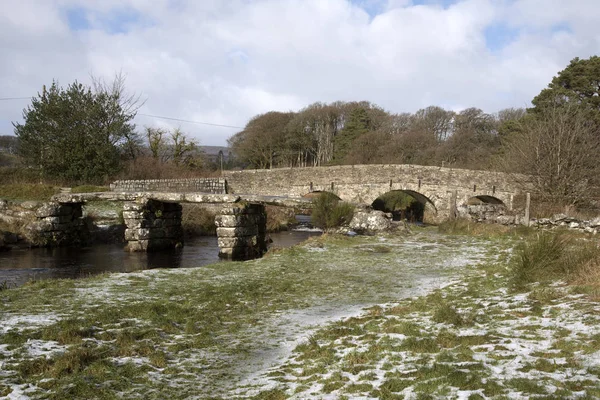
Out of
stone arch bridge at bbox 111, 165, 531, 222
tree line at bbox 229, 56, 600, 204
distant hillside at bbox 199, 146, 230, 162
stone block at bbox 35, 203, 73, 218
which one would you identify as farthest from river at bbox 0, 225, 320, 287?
distant hillside at bbox 199, 146, 230, 162

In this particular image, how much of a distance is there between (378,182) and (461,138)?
75.8 ft

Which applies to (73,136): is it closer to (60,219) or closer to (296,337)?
(60,219)

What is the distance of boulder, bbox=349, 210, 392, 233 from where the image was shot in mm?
14648

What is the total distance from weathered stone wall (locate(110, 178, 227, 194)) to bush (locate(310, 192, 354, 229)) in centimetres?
1285

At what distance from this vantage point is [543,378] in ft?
12.8

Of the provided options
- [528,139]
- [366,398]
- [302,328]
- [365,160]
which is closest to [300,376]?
[366,398]

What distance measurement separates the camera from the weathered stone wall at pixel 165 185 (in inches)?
994

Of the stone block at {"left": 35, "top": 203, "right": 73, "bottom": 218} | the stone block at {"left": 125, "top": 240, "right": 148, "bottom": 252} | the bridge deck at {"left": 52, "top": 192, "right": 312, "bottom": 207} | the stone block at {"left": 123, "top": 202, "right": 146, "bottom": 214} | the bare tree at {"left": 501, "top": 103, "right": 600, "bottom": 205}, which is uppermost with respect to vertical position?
the bare tree at {"left": 501, "top": 103, "right": 600, "bottom": 205}

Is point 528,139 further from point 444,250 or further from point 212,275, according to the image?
point 212,275

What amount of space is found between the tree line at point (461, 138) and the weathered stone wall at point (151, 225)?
15910 millimetres

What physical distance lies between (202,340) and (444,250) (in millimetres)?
7978

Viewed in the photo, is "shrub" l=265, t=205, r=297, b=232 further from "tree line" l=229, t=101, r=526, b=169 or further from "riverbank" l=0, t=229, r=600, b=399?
"tree line" l=229, t=101, r=526, b=169

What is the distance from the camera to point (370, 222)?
14703 mm

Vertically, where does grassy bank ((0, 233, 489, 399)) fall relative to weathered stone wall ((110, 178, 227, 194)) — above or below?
below
